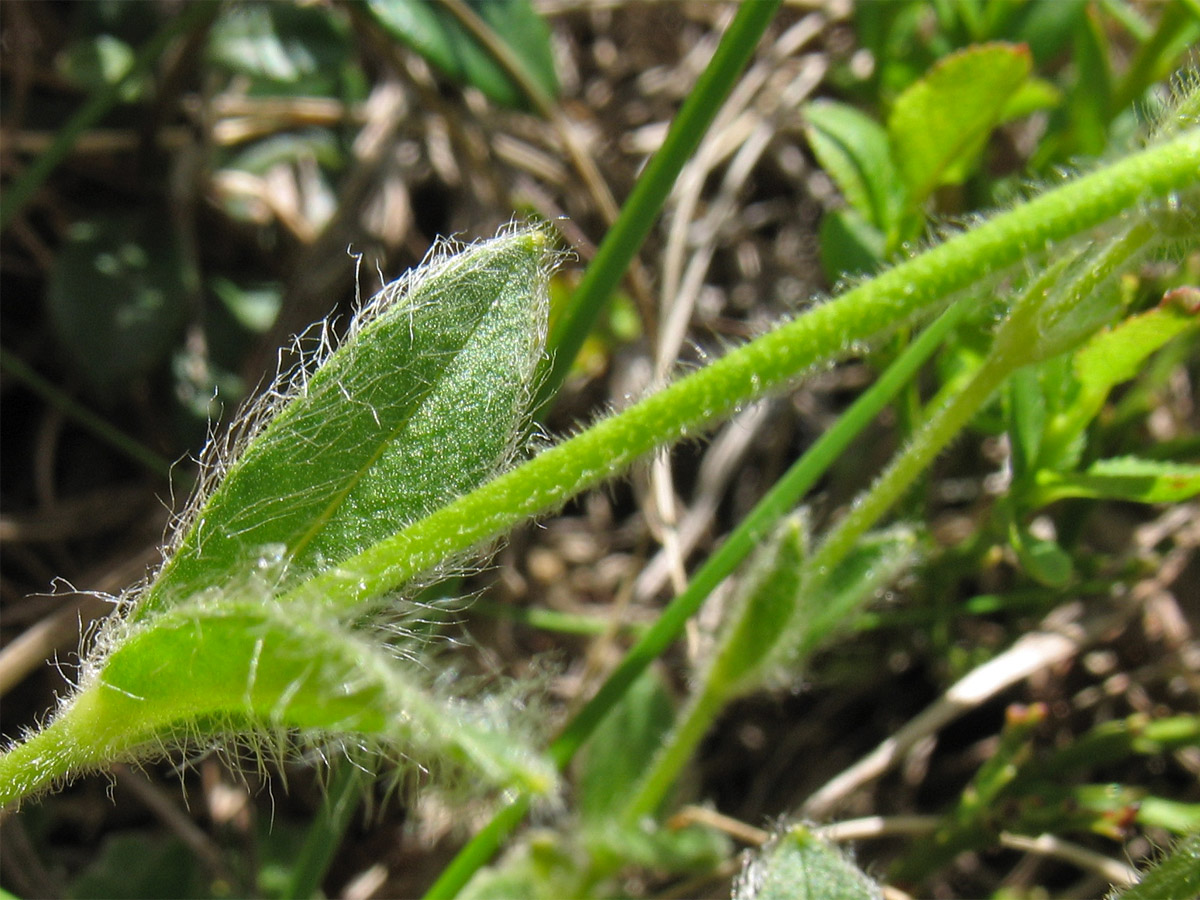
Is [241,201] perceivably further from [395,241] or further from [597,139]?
[597,139]

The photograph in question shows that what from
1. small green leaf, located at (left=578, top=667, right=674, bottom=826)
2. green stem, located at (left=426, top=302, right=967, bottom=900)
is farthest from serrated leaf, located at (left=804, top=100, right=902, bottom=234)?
small green leaf, located at (left=578, top=667, right=674, bottom=826)

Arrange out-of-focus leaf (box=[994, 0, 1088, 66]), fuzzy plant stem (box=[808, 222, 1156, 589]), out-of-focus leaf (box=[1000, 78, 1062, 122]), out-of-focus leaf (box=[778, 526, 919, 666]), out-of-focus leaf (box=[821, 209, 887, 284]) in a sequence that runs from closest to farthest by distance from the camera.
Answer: fuzzy plant stem (box=[808, 222, 1156, 589])
out-of-focus leaf (box=[778, 526, 919, 666])
out-of-focus leaf (box=[821, 209, 887, 284])
out-of-focus leaf (box=[1000, 78, 1062, 122])
out-of-focus leaf (box=[994, 0, 1088, 66])

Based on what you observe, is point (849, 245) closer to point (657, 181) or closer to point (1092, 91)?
point (657, 181)

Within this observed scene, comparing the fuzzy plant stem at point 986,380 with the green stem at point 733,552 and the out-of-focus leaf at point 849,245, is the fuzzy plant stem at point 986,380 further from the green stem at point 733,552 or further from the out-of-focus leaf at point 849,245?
the out-of-focus leaf at point 849,245

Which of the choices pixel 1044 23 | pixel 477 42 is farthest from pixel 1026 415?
pixel 477 42

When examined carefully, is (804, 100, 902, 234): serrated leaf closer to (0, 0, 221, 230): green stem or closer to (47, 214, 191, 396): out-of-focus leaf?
(0, 0, 221, 230): green stem

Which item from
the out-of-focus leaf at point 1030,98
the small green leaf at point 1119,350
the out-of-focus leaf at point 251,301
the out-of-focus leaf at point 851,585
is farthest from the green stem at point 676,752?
the out-of-focus leaf at point 251,301
